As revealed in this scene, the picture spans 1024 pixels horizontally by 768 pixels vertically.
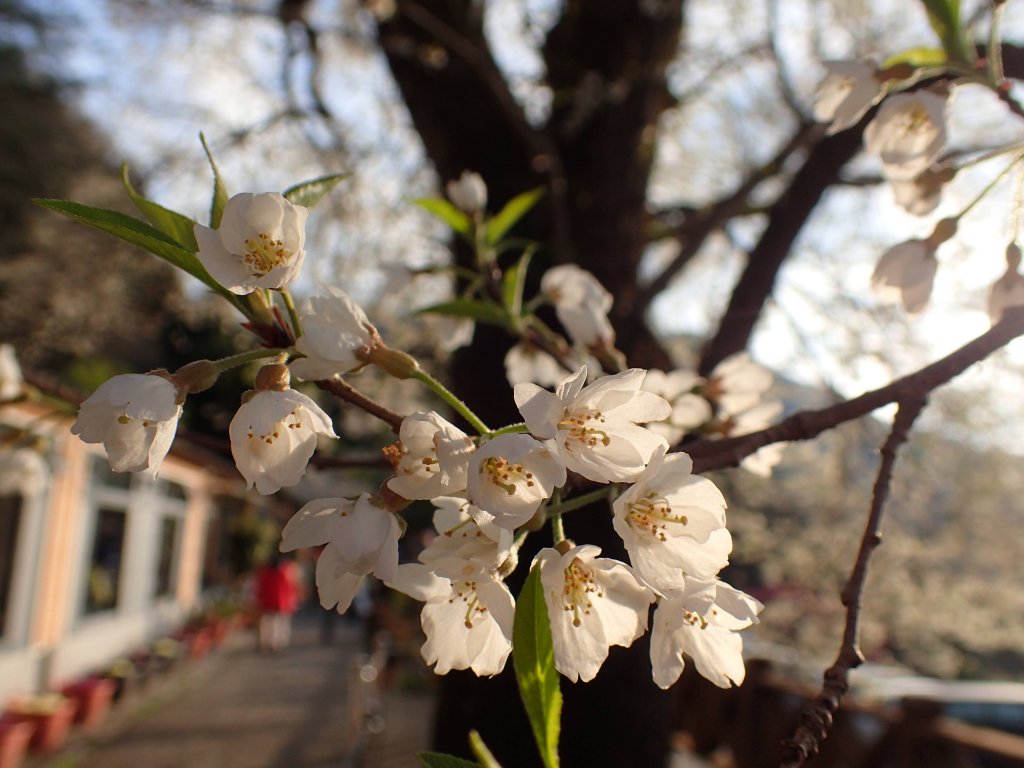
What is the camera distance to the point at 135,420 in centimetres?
62

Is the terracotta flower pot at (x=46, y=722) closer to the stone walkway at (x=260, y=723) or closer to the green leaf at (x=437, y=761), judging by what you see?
the stone walkway at (x=260, y=723)

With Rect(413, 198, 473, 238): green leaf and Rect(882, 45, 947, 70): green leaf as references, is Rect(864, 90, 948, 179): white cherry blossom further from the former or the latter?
Rect(413, 198, 473, 238): green leaf

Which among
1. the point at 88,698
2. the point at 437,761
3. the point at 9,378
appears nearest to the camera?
the point at 437,761

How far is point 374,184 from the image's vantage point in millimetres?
6301

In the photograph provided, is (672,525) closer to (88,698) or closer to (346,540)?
(346,540)

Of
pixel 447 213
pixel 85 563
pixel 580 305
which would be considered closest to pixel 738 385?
pixel 580 305

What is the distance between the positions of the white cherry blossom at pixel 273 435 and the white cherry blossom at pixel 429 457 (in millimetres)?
58

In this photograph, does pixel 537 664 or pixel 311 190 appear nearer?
pixel 537 664

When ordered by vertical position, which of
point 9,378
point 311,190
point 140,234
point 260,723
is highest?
point 9,378

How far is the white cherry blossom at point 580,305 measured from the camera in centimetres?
118

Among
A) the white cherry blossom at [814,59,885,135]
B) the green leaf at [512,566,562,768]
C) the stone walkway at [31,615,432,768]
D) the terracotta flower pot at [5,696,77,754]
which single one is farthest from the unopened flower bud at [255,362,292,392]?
the terracotta flower pot at [5,696,77,754]

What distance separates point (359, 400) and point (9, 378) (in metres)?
1.14

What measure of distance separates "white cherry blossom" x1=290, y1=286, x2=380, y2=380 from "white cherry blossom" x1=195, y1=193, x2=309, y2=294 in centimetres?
4

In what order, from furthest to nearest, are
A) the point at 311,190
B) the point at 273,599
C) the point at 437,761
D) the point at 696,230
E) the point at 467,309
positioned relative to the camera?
the point at 273,599
the point at 696,230
the point at 467,309
the point at 311,190
the point at 437,761
